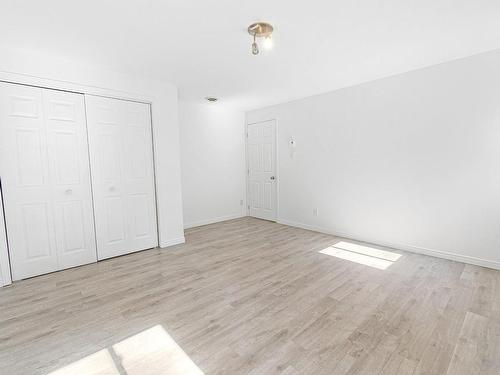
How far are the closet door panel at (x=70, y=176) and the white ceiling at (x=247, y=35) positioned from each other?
603mm

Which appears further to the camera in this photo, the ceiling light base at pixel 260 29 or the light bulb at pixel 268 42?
the light bulb at pixel 268 42

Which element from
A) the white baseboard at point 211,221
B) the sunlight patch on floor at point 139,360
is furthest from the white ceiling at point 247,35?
the white baseboard at point 211,221

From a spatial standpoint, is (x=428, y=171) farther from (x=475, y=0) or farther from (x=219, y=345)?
(x=219, y=345)

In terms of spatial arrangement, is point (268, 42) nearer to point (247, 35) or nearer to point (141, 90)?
point (247, 35)

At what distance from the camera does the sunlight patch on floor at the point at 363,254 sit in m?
3.08

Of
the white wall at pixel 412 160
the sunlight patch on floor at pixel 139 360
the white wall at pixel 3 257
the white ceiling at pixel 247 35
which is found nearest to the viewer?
the sunlight patch on floor at pixel 139 360

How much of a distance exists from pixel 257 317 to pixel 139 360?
90 cm

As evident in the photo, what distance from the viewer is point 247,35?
7.75ft

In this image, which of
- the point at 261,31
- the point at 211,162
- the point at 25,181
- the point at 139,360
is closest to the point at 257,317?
the point at 139,360

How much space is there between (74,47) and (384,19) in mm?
3058

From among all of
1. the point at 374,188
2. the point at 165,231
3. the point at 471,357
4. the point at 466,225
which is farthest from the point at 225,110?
the point at 471,357

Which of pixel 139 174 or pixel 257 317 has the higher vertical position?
pixel 139 174

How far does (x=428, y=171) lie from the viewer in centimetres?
321

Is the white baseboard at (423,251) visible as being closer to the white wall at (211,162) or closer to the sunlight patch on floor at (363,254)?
the sunlight patch on floor at (363,254)
